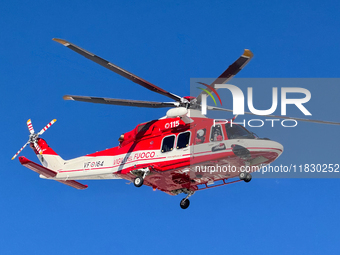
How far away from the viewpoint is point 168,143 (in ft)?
69.5

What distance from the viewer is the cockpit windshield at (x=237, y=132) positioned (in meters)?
19.5

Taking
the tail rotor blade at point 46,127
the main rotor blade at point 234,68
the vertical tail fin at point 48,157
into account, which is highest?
the tail rotor blade at point 46,127

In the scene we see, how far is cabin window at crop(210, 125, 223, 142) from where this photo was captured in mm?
19748

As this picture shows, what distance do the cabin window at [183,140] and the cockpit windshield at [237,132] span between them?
190cm

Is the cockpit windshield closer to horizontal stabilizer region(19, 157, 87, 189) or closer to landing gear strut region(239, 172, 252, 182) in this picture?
landing gear strut region(239, 172, 252, 182)

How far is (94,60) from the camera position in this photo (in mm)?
18406

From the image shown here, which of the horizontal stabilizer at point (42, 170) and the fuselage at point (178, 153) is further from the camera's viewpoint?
the horizontal stabilizer at point (42, 170)

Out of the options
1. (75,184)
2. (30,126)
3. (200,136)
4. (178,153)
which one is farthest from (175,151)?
(30,126)

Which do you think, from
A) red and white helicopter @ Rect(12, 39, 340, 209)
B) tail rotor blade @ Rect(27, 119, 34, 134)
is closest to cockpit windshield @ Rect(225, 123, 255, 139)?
red and white helicopter @ Rect(12, 39, 340, 209)

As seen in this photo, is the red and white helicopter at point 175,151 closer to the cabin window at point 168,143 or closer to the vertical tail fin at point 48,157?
the cabin window at point 168,143

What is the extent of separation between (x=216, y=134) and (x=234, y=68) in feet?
10.0

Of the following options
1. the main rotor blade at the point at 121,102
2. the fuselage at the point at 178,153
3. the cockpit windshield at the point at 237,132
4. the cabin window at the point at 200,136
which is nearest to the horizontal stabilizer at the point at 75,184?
the fuselage at the point at 178,153

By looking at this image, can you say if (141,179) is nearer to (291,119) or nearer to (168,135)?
(168,135)

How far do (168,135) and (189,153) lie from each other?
1607 millimetres
